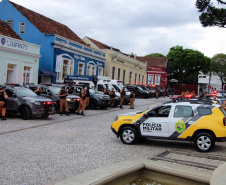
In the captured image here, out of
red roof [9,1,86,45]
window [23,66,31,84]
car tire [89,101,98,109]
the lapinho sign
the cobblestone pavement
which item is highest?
red roof [9,1,86,45]

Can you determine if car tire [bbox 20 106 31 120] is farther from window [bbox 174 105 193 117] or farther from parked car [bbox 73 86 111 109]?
window [bbox 174 105 193 117]

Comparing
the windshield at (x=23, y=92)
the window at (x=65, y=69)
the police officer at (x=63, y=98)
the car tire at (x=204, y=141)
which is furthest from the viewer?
the window at (x=65, y=69)

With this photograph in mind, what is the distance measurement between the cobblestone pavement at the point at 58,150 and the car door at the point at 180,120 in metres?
0.66

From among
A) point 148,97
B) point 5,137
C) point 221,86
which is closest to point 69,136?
point 5,137

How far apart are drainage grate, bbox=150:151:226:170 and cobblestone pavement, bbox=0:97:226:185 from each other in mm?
533

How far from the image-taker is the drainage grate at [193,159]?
7543mm

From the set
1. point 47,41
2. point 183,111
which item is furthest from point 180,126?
point 47,41

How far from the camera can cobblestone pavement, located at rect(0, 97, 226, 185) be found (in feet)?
21.2

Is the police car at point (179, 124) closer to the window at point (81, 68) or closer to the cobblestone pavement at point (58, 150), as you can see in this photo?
the cobblestone pavement at point (58, 150)

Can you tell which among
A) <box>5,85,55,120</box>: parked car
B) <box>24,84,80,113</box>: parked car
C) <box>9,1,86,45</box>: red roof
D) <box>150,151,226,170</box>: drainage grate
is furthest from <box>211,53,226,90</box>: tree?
<box>150,151,226,170</box>: drainage grate

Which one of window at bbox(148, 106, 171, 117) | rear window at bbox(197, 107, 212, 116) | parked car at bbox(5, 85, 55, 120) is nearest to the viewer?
rear window at bbox(197, 107, 212, 116)

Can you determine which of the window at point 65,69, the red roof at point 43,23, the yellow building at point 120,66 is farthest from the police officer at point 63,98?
the yellow building at point 120,66

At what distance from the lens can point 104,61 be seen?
141 ft

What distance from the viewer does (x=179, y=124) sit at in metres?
9.52
